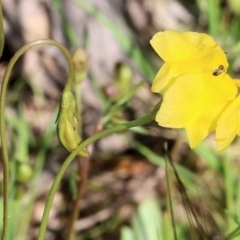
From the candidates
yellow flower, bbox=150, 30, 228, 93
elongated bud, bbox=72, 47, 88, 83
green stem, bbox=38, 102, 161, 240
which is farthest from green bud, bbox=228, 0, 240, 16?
green stem, bbox=38, 102, 161, 240

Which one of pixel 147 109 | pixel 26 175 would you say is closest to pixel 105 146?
pixel 147 109

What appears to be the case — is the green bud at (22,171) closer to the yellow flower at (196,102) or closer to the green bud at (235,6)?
the yellow flower at (196,102)

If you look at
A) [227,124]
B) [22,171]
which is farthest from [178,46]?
[22,171]

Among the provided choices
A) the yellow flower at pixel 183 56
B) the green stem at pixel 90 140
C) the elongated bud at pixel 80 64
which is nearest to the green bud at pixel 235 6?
the elongated bud at pixel 80 64

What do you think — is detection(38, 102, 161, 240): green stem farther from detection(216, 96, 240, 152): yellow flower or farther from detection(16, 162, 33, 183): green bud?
detection(16, 162, 33, 183): green bud

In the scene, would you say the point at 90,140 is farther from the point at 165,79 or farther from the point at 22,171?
the point at 22,171

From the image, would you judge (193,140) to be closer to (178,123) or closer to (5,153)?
(178,123)
